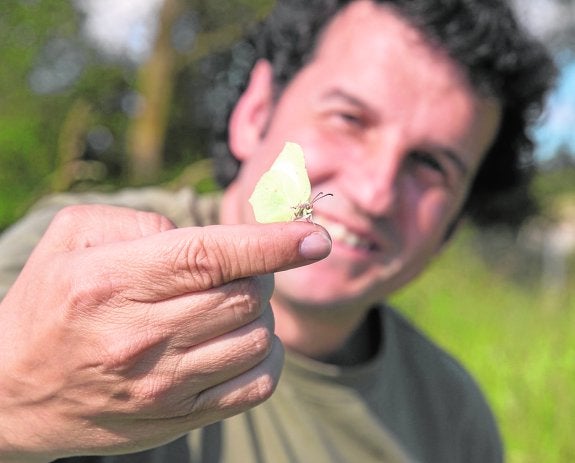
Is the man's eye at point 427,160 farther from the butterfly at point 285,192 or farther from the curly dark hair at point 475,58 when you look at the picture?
the butterfly at point 285,192

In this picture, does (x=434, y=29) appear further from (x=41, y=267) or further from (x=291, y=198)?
(x=41, y=267)

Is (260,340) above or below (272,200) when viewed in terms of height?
below

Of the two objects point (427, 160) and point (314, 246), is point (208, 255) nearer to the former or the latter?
point (314, 246)

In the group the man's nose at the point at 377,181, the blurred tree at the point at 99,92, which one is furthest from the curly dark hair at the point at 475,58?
the blurred tree at the point at 99,92

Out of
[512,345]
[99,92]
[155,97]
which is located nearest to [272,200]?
[512,345]

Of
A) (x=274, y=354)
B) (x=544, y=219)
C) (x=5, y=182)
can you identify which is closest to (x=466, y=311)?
(x=5, y=182)

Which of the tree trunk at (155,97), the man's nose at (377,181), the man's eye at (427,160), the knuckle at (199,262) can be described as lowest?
the knuckle at (199,262)

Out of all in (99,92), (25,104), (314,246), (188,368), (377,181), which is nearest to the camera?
(314,246)
